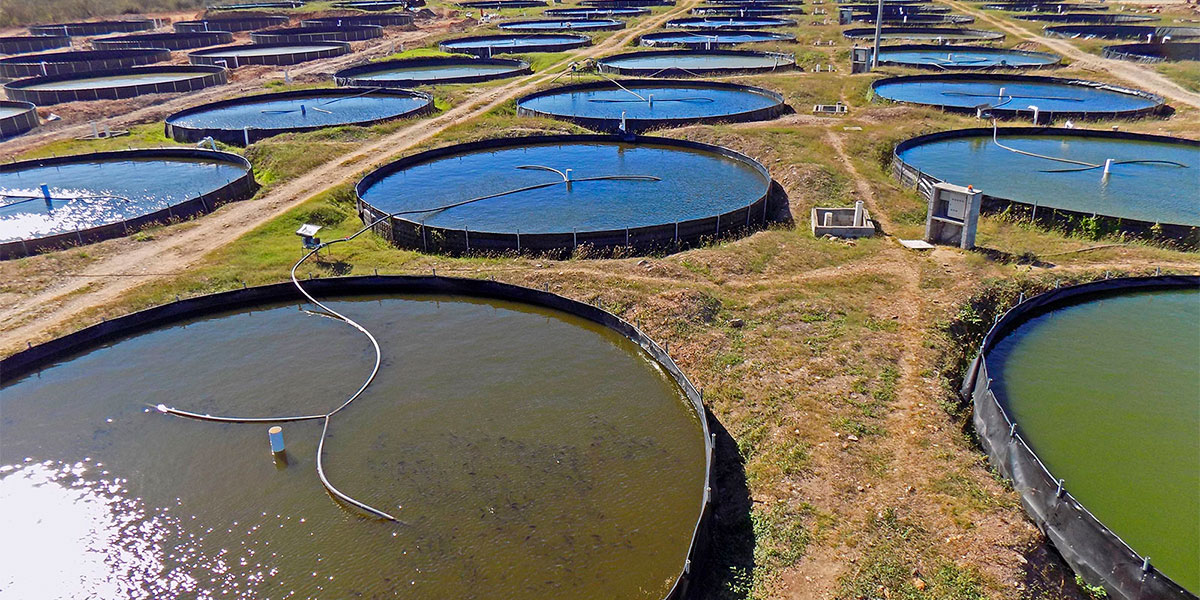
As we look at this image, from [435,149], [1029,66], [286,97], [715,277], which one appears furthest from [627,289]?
[1029,66]

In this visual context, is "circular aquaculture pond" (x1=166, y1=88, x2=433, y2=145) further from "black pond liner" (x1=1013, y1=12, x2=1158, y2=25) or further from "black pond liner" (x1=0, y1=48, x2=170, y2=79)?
"black pond liner" (x1=1013, y1=12, x2=1158, y2=25)

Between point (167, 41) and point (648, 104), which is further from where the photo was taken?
point (167, 41)

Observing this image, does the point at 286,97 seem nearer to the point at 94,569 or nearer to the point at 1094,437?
the point at 94,569

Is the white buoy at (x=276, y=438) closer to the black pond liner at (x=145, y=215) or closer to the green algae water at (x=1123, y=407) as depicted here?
the black pond liner at (x=145, y=215)

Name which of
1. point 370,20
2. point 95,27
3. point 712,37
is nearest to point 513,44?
point 712,37

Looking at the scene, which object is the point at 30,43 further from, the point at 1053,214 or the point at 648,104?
the point at 1053,214
